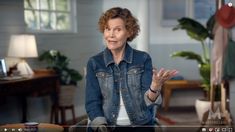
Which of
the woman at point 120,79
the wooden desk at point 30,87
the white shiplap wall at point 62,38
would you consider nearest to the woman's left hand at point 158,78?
the woman at point 120,79

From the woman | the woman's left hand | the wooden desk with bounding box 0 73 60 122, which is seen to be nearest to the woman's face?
the woman

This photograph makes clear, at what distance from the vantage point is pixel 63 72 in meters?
1.30

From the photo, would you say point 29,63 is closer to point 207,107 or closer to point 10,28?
point 10,28

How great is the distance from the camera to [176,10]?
1.24 meters

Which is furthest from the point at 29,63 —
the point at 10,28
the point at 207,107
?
the point at 207,107

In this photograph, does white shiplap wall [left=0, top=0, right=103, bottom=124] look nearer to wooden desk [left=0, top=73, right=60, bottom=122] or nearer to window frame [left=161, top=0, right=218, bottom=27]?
wooden desk [left=0, top=73, right=60, bottom=122]

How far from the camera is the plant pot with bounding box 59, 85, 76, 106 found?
1309mm

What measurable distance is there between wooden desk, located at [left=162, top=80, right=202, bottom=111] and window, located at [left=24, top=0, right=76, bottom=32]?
1.09 feet

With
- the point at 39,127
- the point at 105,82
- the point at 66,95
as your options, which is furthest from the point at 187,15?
the point at 39,127

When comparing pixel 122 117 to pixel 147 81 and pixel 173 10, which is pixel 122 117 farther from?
pixel 173 10

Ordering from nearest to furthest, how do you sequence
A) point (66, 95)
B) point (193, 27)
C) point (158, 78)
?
1. point (158, 78)
2. point (193, 27)
3. point (66, 95)

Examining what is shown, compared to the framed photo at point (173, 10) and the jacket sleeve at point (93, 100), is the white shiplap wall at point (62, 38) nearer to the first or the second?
the jacket sleeve at point (93, 100)

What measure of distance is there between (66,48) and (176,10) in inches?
13.5

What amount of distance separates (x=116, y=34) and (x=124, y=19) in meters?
0.04
